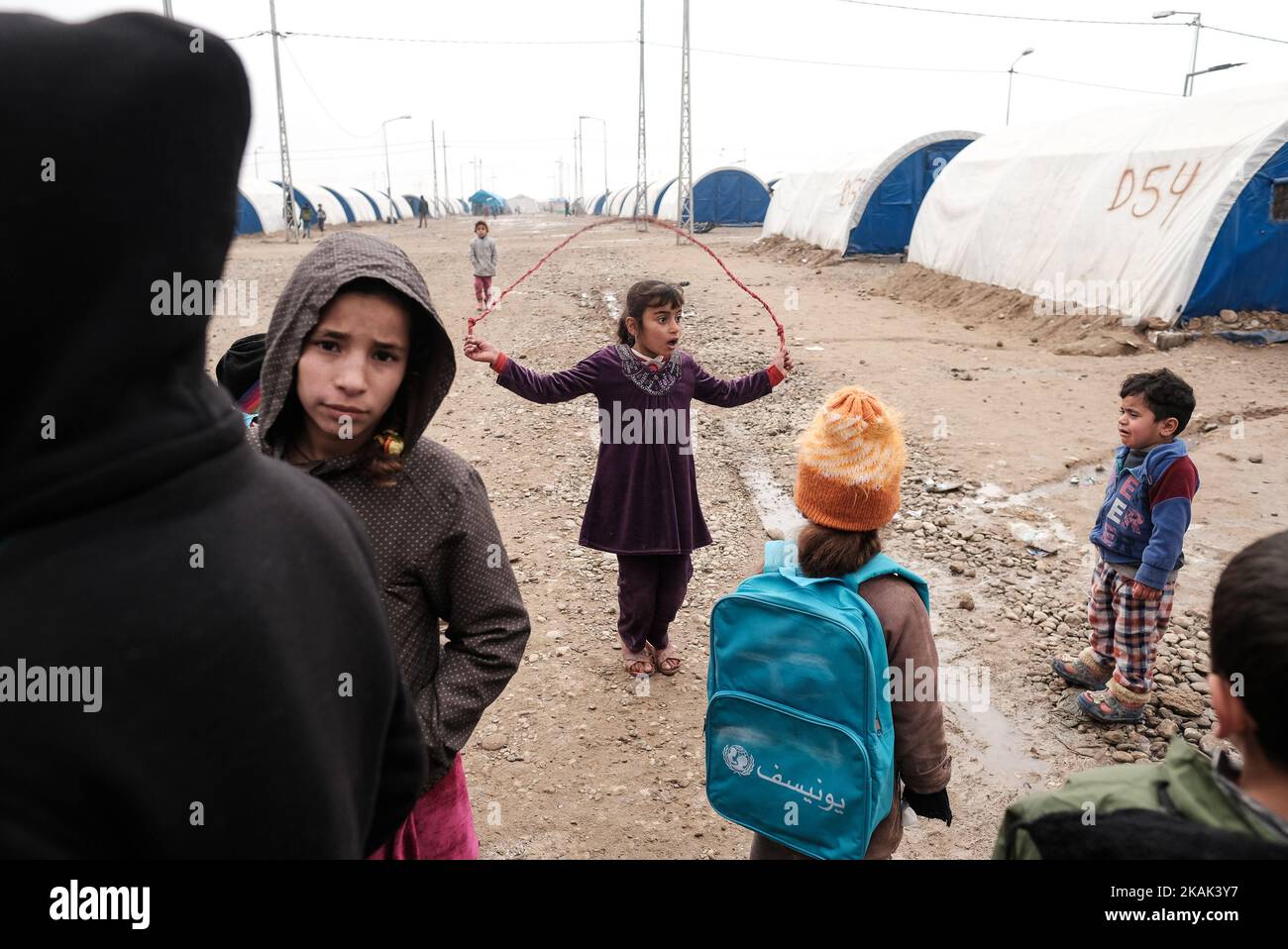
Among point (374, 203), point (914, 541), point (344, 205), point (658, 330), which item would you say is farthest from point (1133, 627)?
point (374, 203)

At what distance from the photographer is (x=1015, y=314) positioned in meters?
12.7

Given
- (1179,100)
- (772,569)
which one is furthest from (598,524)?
(1179,100)

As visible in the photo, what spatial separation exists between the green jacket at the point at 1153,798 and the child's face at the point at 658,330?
8.61 feet

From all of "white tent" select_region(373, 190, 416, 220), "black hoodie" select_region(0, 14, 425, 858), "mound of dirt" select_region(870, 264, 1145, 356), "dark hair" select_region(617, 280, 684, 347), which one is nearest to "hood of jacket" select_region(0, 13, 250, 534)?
"black hoodie" select_region(0, 14, 425, 858)

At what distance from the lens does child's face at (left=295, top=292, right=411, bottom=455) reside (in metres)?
1.66

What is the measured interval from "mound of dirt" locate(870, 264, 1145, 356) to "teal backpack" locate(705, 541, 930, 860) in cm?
950

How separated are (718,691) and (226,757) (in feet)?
4.96

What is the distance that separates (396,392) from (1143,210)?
1220cm

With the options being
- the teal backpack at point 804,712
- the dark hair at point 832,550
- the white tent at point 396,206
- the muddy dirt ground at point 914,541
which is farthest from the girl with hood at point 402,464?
the white tent at point 396,206

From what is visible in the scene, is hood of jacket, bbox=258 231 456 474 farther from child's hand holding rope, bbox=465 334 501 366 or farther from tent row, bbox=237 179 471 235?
tent row, bbox=237 179 471 235

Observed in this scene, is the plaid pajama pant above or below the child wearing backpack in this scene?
below

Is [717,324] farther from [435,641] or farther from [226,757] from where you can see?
[226,757]

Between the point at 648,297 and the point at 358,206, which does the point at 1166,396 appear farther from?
the point at 358,206

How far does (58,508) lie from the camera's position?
707 millimetres
